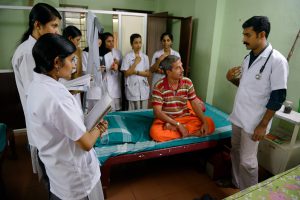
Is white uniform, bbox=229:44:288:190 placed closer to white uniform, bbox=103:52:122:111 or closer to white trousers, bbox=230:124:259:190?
white trousers, bbox=230:124:259:190

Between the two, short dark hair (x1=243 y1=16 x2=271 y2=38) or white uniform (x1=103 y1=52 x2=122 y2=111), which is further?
white uniform (x1=103 y1=52 x2=122 y2=111)

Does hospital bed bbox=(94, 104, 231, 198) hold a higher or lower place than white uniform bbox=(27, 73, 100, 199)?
lower

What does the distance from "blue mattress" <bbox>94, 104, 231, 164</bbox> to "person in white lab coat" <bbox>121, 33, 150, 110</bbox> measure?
1.23 ft

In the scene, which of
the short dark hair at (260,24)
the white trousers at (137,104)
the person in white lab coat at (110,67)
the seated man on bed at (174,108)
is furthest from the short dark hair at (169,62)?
the white trousers at (137,104)

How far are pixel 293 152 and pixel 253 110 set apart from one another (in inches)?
26.8

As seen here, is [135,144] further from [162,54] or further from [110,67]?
[162,54]

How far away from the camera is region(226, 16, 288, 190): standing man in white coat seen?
4.95 ft

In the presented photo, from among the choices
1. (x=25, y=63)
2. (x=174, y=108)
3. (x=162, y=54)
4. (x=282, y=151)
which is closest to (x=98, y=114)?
(x=25, y=63)

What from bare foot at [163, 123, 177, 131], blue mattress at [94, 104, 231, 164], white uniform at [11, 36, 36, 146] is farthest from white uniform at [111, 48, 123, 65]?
white uniform at [11, 36, 36, 146]

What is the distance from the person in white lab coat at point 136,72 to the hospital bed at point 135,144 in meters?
0.65

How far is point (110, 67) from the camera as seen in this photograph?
288 cm

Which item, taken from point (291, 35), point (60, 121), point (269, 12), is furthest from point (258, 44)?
point (60, 121)

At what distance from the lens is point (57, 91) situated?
0.87m

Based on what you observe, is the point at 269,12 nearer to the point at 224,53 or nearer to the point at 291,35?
the point at 291,35
